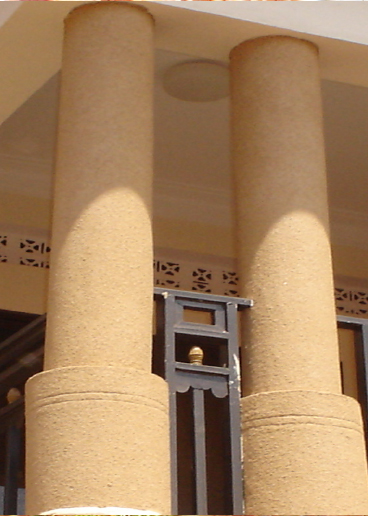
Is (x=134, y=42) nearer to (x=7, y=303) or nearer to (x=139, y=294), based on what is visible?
(x=139, y=294)

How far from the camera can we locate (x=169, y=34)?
4617 mm

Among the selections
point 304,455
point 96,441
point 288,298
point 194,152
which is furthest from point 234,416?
point 194,152

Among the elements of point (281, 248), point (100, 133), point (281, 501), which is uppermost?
point (100, 133)

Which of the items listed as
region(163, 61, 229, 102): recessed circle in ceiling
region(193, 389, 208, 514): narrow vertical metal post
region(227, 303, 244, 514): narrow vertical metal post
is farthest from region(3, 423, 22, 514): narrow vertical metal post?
region(163, 61, 229, 102): recessed circle in ceiling

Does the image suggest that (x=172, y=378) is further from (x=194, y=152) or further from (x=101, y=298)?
(x=194, y=152)

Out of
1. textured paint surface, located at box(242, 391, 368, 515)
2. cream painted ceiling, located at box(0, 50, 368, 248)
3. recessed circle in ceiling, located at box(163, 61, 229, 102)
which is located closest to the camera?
textured paint surface, located at box(242, 391, 368, 515)

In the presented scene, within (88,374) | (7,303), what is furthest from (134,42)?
(7,303)

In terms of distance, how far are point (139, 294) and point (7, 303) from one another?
3.23 m

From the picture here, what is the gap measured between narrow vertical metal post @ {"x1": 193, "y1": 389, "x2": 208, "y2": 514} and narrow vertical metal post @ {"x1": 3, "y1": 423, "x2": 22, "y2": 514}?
80 cm

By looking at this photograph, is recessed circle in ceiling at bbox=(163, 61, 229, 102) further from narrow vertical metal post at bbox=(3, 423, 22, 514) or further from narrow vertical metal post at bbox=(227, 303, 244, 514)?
narrow vertical metal post at bbox=(3, 423, 22, 514)

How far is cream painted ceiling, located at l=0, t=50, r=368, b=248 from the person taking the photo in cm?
634

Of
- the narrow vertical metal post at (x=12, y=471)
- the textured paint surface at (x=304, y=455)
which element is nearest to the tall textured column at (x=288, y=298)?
the textured paint surface at (x=304, y=455)

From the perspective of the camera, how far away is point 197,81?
19.4 feet

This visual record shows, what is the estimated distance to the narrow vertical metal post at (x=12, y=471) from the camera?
4.32 meters
